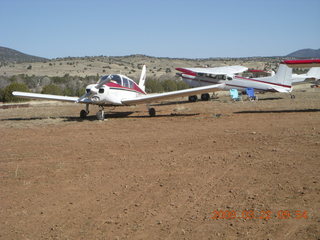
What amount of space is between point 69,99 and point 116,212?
11.8 m

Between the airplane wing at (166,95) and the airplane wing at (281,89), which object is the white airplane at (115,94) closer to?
the airplane wing at (166,95)

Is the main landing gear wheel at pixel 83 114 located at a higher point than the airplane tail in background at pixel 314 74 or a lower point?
lower

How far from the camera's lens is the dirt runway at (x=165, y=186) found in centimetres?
424

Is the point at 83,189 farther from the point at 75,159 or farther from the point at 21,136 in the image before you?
the point at 21,136

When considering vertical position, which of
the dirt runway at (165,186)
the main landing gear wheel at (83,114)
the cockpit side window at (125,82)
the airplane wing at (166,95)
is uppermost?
the cockpit side window at (125,82)

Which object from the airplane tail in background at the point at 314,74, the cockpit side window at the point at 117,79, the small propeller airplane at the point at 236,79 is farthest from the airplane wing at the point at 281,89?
the cockpit side window at the point at 117,79

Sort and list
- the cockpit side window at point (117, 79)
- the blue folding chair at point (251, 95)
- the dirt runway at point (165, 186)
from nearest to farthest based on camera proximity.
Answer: the dirt runway at point (165, 186) < the cockpit side window at point (117, 79) < the blue folding chair at point (251, 95)

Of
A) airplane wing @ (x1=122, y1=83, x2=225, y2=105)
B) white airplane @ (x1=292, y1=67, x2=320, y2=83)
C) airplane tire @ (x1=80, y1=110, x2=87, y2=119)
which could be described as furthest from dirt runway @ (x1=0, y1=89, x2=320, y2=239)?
white airplane @ (x1=292, y1=67, x2=320, y2=83)

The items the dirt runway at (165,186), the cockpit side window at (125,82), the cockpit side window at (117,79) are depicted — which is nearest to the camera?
the dirt runway at (165,186)

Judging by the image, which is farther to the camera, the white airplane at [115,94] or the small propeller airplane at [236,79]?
the small propeller airplane at [236,79]

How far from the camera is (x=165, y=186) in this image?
18.6ft

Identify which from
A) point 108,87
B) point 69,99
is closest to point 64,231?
point 108,87

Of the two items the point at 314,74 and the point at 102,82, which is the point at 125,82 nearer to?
the point at 102,82

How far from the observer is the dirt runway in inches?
167
